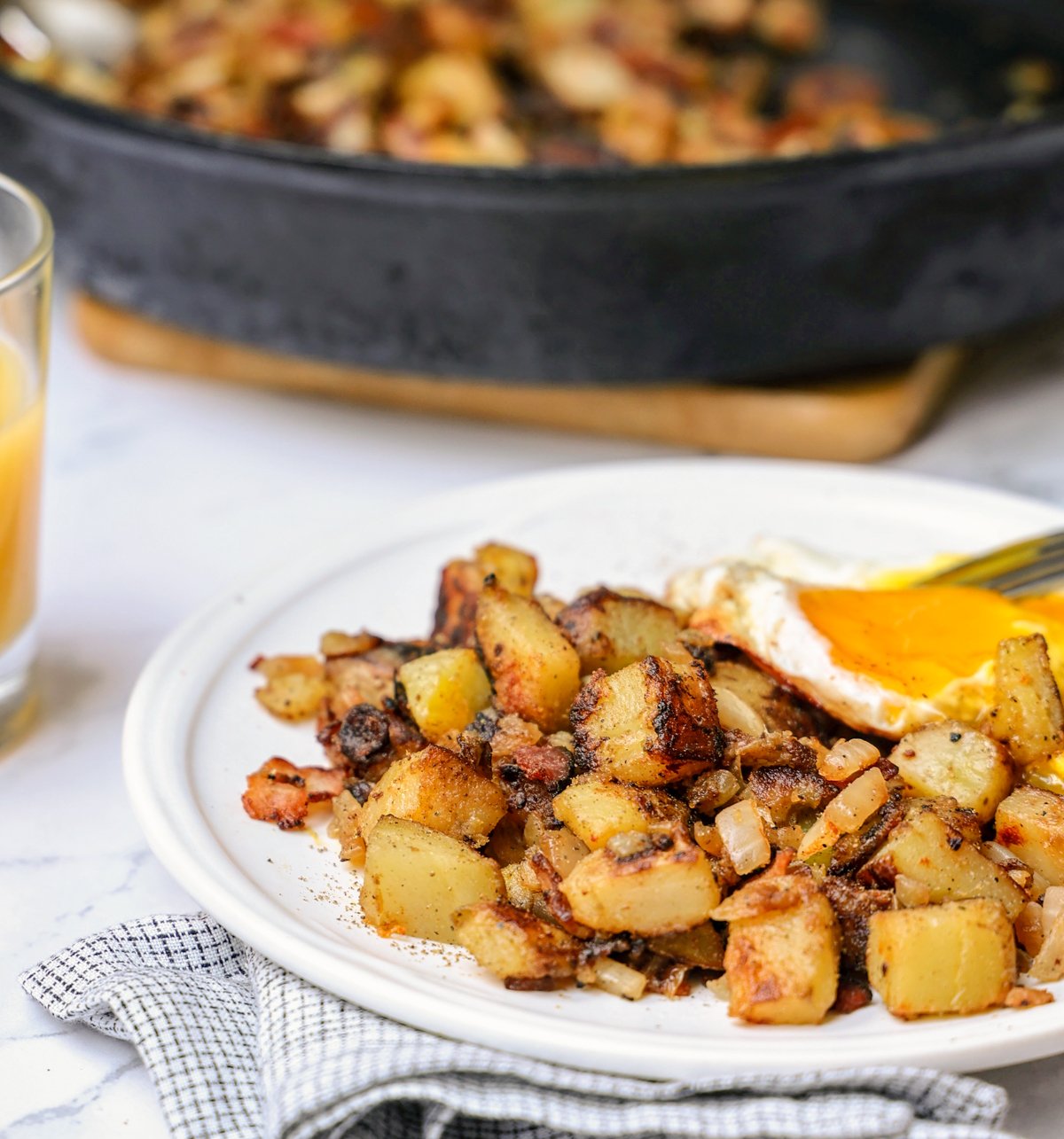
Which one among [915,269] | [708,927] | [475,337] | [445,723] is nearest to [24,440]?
[445,723]

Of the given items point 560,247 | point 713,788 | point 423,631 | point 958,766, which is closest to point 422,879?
point 713,788

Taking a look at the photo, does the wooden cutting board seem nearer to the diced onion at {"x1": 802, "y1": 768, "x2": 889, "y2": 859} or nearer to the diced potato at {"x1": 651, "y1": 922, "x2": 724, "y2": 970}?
the diced onion at {"x1": 802, "y1": 768, "x2": 889, "y2": 859}

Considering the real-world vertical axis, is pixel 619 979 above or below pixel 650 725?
below

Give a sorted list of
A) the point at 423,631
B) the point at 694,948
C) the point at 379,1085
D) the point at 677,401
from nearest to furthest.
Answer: the point at 379,1085 < the point at 694,948 < the point at 423,631 < the point at 677,401

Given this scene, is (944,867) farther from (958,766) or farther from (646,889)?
(646,889)

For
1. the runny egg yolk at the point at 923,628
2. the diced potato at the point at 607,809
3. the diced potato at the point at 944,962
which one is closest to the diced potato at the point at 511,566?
the runny egg yolk at the point at 923,628
